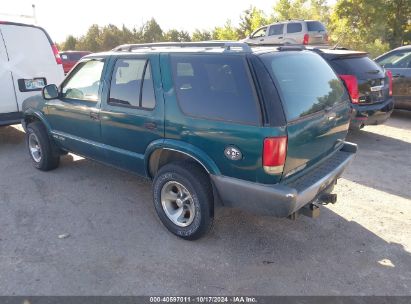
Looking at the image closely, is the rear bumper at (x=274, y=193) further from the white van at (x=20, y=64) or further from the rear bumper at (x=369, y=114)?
the white van at (x=20, y=64)

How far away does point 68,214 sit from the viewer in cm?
390

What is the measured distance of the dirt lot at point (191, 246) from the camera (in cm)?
277

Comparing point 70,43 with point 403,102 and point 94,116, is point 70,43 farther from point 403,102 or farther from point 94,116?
point 94,116

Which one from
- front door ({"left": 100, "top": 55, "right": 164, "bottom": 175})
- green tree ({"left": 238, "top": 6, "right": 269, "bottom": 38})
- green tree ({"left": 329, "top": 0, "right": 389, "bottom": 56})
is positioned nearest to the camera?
front door ({"left": 100, "top": 55, "right": 164, "bottom": 175})

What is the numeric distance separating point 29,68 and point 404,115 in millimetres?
8461

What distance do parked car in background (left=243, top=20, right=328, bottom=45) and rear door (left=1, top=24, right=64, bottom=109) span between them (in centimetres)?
1144

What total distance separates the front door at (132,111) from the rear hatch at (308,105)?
1147 millimetres

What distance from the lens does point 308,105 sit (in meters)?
3.03

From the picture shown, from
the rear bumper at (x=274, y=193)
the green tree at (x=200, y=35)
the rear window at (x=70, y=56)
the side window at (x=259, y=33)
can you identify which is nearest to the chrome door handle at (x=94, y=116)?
the rear bumper at (x=274, y=193)

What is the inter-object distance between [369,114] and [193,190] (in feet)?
A: 13.5

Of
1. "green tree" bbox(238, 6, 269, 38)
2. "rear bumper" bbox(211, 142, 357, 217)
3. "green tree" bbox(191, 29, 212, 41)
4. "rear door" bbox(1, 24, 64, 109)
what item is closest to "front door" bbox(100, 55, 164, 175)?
→ "rear bumper" bbox(211, 142, 357, 217)

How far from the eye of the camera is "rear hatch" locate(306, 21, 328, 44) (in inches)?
647

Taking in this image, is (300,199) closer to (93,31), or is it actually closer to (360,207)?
(360,207)

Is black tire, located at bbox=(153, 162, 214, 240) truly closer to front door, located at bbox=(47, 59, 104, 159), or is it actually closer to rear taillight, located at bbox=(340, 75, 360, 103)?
front door, located at bbox=(47, 59, 104, 159)
